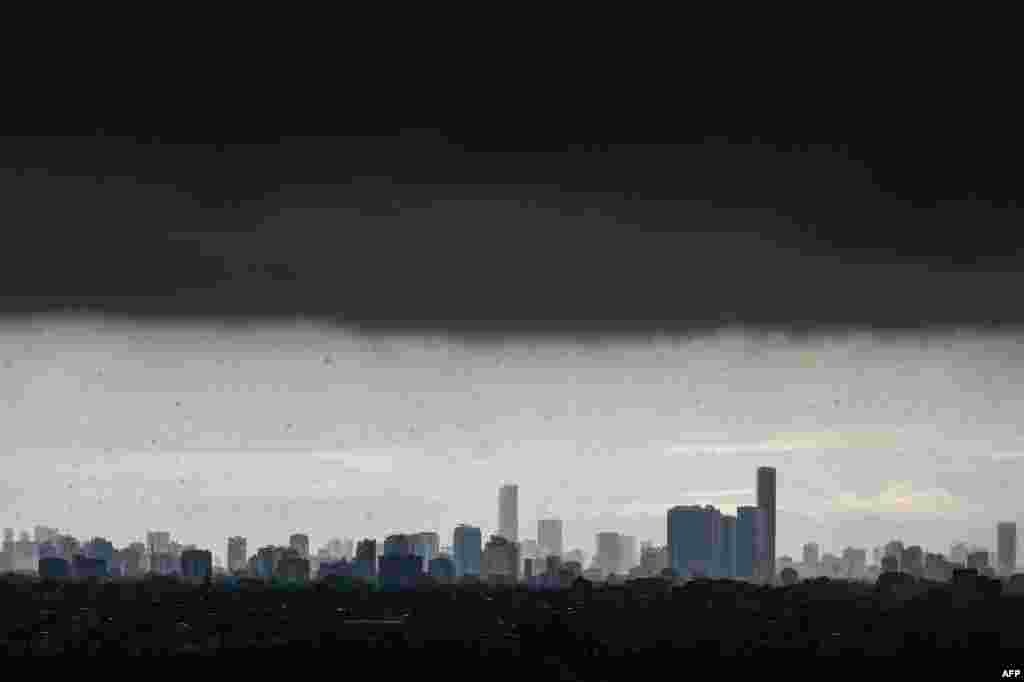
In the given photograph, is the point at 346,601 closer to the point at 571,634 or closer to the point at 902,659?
the point at 571,634

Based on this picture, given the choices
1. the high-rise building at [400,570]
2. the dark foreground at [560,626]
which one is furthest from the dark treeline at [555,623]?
the high-rise building at [400,570]

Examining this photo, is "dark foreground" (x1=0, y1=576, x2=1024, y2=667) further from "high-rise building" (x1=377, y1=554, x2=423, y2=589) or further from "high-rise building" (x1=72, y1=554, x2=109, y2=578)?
"high-rise building" (x1=377, y1=554, x2=423, y2=589)

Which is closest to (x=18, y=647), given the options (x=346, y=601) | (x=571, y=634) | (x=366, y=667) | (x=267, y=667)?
(x=267, y=667)

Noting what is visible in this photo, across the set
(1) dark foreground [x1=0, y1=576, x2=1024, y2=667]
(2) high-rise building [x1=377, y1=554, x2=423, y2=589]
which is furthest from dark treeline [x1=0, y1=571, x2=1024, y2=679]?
(2) high-rise building [x1=377, y1=554, x2=423, y2=589]

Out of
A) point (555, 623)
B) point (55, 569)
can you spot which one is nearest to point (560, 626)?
point (555, 623)

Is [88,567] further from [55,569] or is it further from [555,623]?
[555,623]
